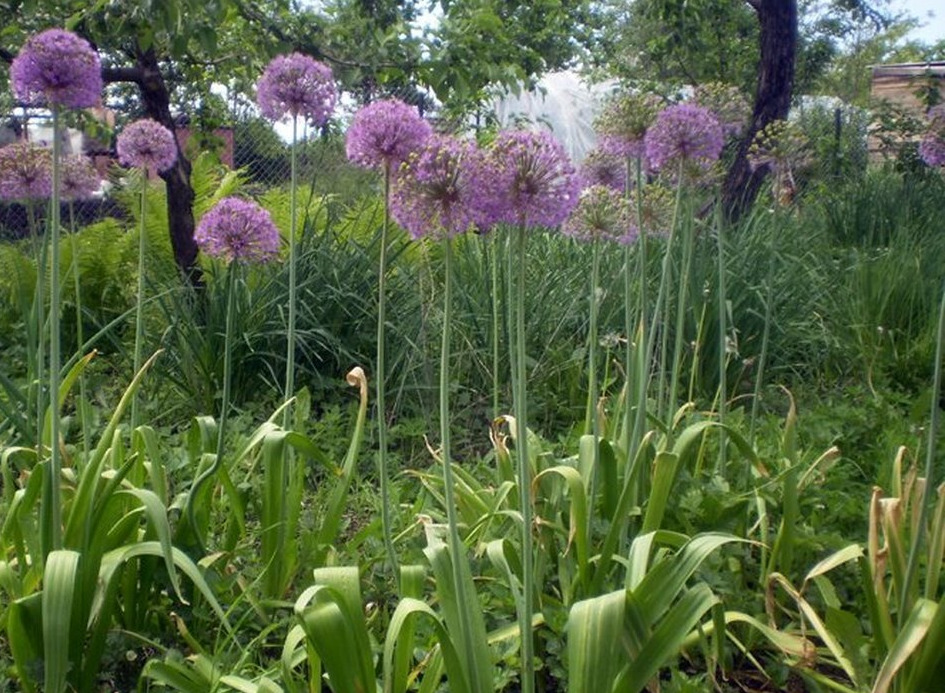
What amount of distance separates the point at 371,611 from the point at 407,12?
10.2 ft

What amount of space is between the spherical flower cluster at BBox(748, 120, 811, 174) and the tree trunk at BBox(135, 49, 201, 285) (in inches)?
122

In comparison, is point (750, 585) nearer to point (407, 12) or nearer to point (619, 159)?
point (619, 159)

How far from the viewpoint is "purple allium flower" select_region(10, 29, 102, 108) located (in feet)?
7.60

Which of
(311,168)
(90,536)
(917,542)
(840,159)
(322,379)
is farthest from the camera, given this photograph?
(840,159)

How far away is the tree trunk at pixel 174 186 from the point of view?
539cm

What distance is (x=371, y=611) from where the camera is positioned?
2.67 meters

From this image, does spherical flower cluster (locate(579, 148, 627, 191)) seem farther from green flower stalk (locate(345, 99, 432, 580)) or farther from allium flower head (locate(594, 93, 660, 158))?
green flower stalk (locate(345, 99, 432, 580))

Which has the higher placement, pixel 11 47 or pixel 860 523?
pixel 11 47

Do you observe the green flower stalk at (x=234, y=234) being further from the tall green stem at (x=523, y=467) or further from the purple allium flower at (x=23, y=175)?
A: the tall green stem at (x=523, y=467)

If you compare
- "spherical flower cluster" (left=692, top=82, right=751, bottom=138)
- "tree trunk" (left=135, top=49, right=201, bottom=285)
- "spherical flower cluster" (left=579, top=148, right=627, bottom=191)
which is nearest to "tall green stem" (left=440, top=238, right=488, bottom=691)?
"spherical flower cluster" (left=579, top=148, right=627, bottom=191)

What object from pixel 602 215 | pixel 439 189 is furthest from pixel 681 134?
pixel 439 189

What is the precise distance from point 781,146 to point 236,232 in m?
1.59

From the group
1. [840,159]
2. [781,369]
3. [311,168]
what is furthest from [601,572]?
[840,159]

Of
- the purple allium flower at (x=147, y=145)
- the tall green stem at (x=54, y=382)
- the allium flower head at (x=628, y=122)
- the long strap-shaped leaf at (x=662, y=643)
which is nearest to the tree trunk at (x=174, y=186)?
the purple allium flower at (x=147, y=145)
